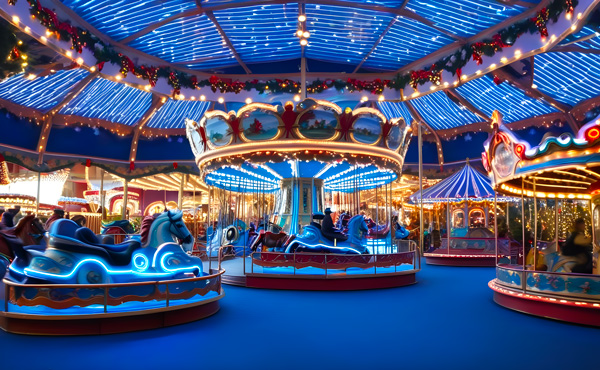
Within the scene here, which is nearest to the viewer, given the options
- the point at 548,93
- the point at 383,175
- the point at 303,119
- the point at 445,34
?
the point at 303,119

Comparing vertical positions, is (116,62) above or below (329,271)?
above

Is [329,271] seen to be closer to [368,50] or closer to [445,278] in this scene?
[445,278]

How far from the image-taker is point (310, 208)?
38.2ft

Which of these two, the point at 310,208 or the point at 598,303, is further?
the point at 310,208

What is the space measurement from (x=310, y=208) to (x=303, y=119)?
3.07 m

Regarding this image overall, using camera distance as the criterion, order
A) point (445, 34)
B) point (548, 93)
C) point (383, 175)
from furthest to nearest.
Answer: point (548, 93) → point (383, 175) → point (445, 34)

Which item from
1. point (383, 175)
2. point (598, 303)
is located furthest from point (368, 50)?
point (598, 303)

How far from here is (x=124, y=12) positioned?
10.5 metres

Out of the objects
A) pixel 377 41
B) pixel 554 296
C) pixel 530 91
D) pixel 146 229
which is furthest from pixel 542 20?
pixel 146 229

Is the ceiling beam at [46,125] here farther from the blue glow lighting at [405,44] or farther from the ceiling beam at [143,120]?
the blue glow lighting at [405,44]

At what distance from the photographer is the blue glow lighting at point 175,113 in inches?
672

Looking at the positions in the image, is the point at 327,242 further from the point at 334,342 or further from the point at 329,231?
the point at 334,342

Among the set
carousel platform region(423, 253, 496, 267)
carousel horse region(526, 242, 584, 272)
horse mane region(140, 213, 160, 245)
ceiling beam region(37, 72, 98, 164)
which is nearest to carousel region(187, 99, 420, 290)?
horse mane region(140, 213, 160, 245)

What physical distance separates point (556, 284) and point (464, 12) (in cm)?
669
